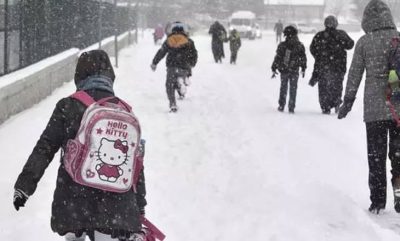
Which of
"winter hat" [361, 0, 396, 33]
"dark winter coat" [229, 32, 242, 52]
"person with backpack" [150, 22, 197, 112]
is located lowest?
"dark winter coat" [229, 32, 242, 52]

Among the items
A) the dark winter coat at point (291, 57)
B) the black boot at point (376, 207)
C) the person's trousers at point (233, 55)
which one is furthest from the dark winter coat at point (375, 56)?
the person's trousers at point (233, 55)

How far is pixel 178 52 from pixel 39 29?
10.2 feet

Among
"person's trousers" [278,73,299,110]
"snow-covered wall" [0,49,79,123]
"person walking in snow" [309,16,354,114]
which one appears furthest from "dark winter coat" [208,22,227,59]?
"person walking in snow" [309,16,354,114]

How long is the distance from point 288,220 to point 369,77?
1558 mm

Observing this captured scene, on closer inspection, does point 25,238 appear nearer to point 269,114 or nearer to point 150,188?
point 150,188

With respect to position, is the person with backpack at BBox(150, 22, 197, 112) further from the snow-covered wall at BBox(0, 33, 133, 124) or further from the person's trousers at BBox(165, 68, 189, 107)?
the snow-covered wall at BBox(0, 33, 133, 124)

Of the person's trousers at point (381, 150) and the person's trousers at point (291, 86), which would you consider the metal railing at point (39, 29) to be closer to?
the person's trousers at point (291, 86)

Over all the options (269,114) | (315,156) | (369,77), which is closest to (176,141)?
(315,156)

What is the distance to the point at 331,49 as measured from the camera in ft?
39.0

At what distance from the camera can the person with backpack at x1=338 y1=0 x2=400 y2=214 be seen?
5902 millimetres

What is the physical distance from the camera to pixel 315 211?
21.2 ft

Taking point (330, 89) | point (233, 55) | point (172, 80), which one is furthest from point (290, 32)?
point (233, 55)

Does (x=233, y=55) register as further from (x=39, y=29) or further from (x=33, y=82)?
(x=33, y=82)

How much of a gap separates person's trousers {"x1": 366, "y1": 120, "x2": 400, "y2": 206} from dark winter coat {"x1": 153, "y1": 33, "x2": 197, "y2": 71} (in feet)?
22.2
